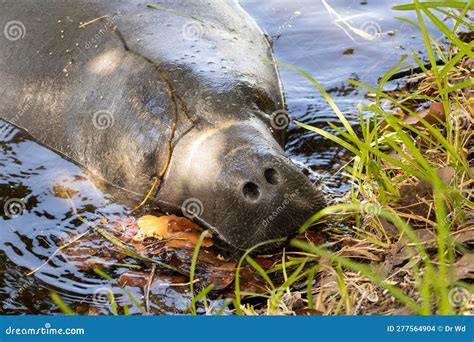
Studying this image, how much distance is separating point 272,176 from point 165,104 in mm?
889

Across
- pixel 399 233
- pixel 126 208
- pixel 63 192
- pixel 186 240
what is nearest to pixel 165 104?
pixel 126 208

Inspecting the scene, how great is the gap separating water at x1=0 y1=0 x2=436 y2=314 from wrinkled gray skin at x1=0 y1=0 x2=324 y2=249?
18 cm

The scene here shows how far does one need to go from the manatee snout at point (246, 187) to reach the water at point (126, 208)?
1.59 feet

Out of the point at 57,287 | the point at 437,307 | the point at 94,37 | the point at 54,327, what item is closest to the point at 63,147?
the point at 94,37

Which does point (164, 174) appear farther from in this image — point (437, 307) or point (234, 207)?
point (437, 307)

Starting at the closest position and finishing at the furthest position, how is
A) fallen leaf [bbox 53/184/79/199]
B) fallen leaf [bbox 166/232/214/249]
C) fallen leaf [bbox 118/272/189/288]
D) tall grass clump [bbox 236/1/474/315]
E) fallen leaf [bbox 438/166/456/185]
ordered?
1. tall grass clump [bbox 236/1/474/315]
2. fallen leaf [bbox 438/166/456/185]
3. fallen leaf [bbox 118/272/189/288]
4. fallen leaf [bbox 166/232/214/249]
5. fallen leaf [bbox 53/184/79/199]

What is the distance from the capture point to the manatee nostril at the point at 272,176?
4.34 m

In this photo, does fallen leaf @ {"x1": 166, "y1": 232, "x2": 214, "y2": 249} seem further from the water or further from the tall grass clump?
the tall grass clump

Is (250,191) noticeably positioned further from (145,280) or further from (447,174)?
(447,174)

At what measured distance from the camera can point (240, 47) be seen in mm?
5648

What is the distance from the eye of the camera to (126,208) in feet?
16.5

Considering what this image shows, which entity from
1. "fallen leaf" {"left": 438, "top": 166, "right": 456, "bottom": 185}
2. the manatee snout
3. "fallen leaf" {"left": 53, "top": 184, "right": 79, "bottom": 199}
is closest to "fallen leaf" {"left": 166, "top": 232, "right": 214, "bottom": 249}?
the manatee snout

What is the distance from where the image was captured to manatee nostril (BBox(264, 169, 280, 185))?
4336mm

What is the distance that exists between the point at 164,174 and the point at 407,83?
8.61 ft
